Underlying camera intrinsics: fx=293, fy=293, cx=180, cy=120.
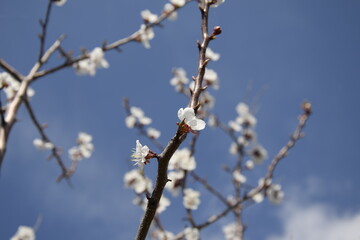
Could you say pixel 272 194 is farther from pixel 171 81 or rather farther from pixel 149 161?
pixel 149 161

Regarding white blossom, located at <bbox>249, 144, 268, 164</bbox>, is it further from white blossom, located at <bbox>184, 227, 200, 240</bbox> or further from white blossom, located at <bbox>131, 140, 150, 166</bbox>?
white blossom, located at <bbox>131, 140, 150, 166</bbox>

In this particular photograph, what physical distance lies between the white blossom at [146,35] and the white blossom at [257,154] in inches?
116

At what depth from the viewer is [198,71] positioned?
2.98ft

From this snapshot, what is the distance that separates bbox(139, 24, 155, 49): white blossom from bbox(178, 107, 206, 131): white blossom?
302 centimetres

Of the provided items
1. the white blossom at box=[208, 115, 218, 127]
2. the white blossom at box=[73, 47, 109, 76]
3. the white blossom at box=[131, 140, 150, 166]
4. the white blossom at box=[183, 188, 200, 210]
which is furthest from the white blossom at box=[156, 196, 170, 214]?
the white blossom at box=[131, 140, 150, 166]

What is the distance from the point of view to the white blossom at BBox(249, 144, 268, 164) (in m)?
5.66

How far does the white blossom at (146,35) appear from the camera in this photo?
3.80 metres

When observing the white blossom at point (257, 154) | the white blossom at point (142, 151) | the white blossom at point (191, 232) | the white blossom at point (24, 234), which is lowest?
the white blossom at point (142, 151)

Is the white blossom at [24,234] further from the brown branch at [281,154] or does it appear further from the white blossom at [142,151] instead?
the white blossom at [142,151]

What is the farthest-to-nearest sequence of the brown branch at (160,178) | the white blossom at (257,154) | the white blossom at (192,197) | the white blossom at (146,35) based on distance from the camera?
1. the white blossom at (257,154)
2. the white blossom at (192,197)
3. the white blossom at (146,35)
4. the brown branch at (160,178)

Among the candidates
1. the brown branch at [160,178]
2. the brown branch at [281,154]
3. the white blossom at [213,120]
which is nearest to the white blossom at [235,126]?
the white blossom at [213,120]

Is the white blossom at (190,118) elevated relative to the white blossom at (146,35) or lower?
lower

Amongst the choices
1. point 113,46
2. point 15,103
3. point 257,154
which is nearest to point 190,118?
point 15,103

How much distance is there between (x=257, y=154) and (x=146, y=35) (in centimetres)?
315
